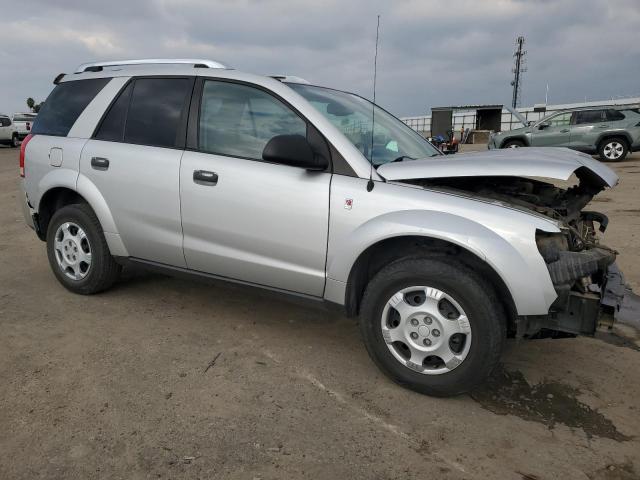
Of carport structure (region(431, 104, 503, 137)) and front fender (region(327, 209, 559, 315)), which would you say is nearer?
front fender (region(327, 209, 559, 315))

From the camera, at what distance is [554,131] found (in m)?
15.8

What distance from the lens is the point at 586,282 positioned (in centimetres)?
271

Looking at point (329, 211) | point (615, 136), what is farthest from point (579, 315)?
point (615, 136)

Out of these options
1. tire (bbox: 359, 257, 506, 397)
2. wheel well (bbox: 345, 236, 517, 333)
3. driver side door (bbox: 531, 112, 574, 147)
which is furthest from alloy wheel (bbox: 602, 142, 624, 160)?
tire (bbox: 359, 257, 506, 397)

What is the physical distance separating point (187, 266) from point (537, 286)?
7.42 feet

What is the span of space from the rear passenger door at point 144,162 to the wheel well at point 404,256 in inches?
51.1

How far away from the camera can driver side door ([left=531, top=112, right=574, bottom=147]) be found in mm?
15578

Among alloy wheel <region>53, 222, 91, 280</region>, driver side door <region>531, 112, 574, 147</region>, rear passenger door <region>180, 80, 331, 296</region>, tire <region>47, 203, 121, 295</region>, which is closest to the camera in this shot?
rear passenger door <region>180, 80, 331, 296</region>

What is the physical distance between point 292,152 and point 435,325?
1.22 m

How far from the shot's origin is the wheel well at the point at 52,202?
13.4 feet

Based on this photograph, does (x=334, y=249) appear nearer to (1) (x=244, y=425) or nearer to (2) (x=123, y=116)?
(1) (x=244, y=425)

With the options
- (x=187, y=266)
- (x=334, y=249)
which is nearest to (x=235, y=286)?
(x=187, y=266)

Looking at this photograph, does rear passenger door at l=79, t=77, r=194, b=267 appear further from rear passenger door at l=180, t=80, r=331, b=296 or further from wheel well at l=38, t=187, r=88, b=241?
wheel well at l=38, t=187, r=88, b=241

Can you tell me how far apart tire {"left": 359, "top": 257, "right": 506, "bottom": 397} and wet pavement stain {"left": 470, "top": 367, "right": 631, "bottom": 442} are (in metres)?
0.25
